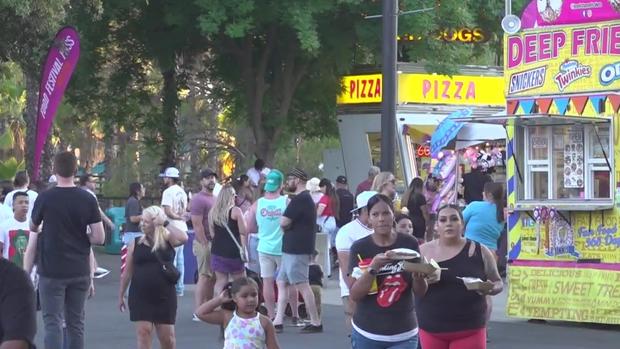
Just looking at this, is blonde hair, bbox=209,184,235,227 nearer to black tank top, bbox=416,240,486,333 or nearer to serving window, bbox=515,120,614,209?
serving window, bbox=515,120,614,209

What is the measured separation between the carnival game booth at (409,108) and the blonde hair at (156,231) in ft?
55.9

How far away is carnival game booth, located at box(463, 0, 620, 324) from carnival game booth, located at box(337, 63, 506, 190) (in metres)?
12.5

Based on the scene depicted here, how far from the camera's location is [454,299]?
761cm

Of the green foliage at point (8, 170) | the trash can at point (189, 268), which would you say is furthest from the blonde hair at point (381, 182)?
the green foliage at point (8, 170)

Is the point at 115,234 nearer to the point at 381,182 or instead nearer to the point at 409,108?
the point at 409,108

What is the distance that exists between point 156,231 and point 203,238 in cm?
448

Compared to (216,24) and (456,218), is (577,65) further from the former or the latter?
(216,24)

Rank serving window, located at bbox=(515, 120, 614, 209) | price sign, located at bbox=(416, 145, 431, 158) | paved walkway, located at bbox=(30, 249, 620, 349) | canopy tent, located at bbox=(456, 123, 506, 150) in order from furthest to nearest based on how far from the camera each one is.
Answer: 1. price sign, located at bbox=(416, 145, 431, 158)
2. canopy tent, located at bbox=(456, 123, 506, 150)
3. serving window, located at bbox=(515, 120, 614, 209)
4. paved walkway, located at bbox=(30, 249, 620, 349)

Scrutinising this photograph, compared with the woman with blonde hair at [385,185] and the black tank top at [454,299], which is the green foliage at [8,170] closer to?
the woman with blonde hair at [385,185]

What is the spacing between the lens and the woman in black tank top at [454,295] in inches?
300

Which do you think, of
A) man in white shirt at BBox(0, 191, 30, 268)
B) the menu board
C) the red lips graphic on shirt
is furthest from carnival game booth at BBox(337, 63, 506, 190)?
the red lips graphic on shirt

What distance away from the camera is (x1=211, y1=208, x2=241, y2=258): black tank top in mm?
13586

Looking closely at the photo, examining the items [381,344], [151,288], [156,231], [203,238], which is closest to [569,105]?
[203,238]

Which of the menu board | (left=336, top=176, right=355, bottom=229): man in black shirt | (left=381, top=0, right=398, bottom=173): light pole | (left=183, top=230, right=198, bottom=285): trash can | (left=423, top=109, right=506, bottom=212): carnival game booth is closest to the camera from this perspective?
the menu board
